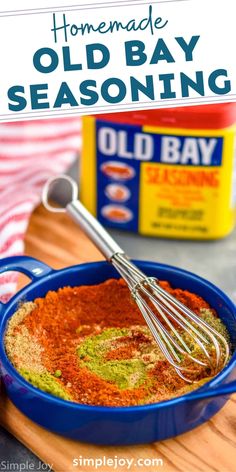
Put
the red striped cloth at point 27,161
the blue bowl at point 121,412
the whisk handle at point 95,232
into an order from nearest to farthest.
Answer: the blue bowl at point 121,412 < the whisk handle at point 95,232 < the red striped cloth at point 27,161

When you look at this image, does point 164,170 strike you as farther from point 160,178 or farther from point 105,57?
point 105,57

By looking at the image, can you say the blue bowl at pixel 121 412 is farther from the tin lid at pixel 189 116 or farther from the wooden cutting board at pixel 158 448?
the tin lid at pixel 189 116

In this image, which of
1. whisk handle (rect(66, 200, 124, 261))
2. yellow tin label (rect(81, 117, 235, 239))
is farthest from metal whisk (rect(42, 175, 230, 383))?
yellow tin label (rect(81, 117, 235, 239))

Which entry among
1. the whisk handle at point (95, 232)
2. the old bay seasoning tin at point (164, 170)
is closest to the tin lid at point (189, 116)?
the old bay seasoning tin at point (164, 170)

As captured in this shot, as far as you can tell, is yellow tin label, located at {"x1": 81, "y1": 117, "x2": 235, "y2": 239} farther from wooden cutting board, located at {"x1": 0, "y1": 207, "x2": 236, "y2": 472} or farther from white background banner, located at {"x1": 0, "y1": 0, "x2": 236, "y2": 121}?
wooden cutting board, located at {"x1": 0, "y1": 207, "x2": 236, "y2": 472}

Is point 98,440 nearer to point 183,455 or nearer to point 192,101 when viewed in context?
point 183,455
